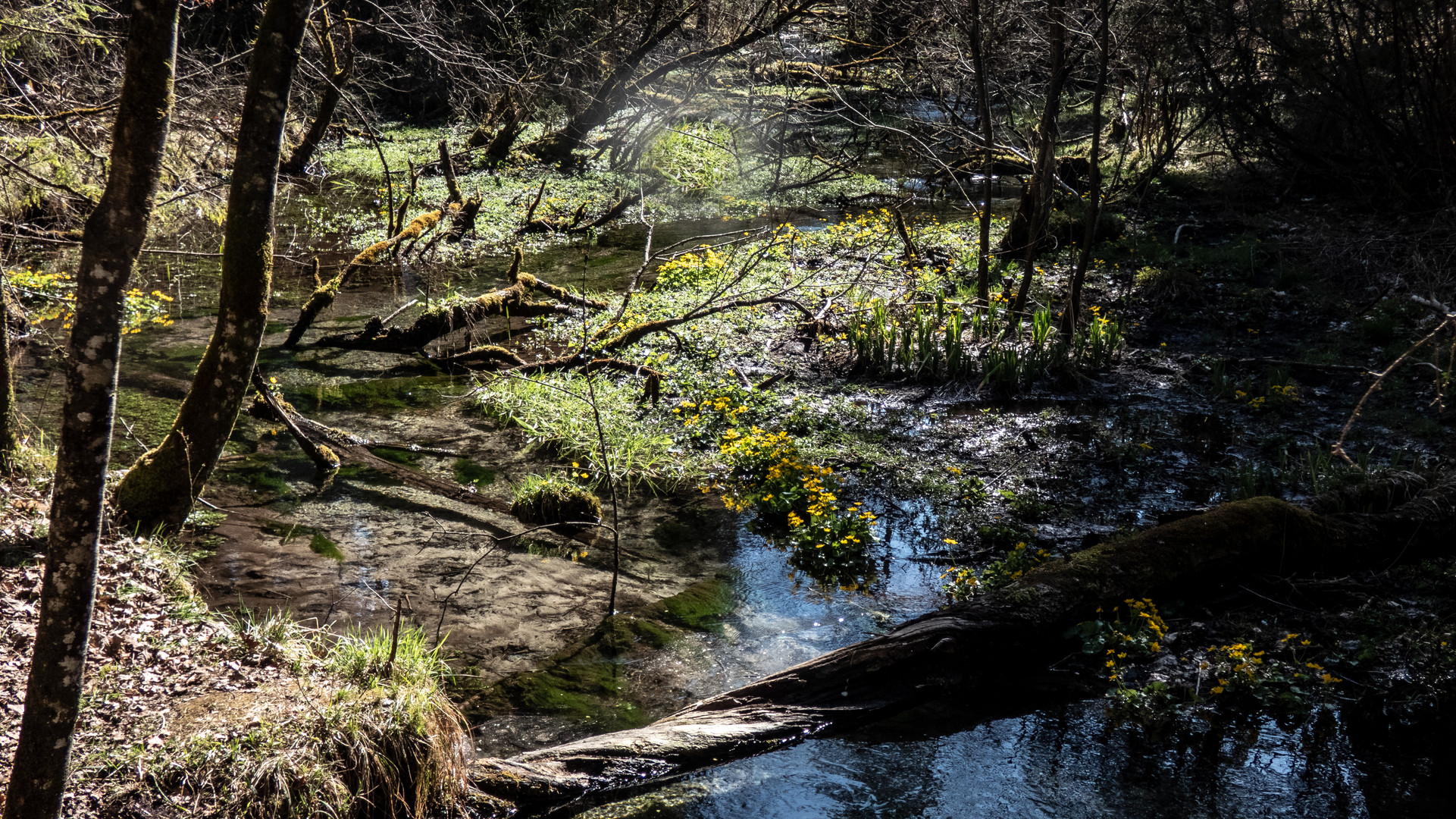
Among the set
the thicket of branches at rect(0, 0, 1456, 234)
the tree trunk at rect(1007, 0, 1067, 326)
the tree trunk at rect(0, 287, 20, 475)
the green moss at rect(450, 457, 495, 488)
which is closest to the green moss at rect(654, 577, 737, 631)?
the green moss at rect(450, 457, 495, 488)

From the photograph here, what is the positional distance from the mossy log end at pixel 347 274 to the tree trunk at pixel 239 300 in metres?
5.15

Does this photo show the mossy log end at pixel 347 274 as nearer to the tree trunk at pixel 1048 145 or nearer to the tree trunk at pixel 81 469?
the tree trunk at pixel 1048 145

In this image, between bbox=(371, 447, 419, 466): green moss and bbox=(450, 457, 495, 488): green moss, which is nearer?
bbox=(450, 457, 495, 488): green moss

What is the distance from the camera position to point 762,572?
6688mm

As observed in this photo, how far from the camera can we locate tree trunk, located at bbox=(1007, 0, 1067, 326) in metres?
8.92

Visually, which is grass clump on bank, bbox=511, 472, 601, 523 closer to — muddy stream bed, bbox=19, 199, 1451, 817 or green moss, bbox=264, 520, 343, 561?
muddy stream bed, bbox=19, 199, 1451, 817

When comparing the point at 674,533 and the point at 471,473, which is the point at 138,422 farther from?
the point at 674,533

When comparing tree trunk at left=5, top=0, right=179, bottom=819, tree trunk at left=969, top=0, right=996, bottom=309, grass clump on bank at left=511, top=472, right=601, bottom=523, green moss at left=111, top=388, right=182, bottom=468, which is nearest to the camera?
tree trunk at left=5, top=0, right=179, bottom=819

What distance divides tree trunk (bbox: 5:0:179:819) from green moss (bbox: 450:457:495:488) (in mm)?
5014

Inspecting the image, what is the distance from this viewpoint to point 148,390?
9.10m

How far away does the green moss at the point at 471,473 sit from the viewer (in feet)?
25.8

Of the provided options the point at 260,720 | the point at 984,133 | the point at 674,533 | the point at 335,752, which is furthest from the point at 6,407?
the point at 984,133

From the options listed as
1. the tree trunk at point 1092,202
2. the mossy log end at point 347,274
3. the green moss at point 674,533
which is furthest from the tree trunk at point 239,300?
the tree trunk at point 1092,202

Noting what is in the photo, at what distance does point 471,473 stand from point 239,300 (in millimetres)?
3104
